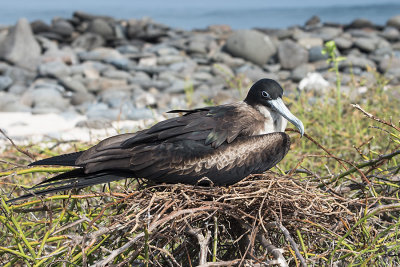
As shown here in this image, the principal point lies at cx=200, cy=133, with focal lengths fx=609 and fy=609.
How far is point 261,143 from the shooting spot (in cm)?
304

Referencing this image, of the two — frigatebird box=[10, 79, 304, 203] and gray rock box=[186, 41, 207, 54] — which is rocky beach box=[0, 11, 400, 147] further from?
frigatebird box=[10, 79, 304, 203]

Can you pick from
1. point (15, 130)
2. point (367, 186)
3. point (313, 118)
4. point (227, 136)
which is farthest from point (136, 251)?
point (15, 130)

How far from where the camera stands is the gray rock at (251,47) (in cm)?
1195

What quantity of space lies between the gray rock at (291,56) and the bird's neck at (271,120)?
8198 mm

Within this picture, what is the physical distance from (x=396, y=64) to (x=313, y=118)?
6.11m

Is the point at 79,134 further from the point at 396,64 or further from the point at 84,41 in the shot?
the point at 84,41

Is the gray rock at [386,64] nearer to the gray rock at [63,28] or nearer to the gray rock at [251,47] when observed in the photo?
the gray rock at [251,47]

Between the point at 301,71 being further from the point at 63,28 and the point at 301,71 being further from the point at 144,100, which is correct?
the point at 63,28

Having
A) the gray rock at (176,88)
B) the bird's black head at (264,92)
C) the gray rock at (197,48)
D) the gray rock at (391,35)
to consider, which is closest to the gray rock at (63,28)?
the gray rock at (197,48)

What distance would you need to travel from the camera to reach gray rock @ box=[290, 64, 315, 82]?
33.3ft

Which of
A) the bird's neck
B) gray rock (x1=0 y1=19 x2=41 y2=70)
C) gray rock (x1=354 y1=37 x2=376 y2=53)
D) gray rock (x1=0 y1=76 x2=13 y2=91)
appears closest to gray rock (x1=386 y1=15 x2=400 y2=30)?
gray rock (x1=354 y1=37 x2=376 y2=53)

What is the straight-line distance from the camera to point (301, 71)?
34.1ft

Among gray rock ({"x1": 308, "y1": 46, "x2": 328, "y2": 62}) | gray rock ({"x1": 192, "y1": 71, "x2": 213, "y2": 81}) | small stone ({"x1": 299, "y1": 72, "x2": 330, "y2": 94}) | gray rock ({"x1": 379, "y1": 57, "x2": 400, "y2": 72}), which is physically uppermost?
small stone ({"x1": 299, "y1": 72, "x2": 330, "y2": 94})

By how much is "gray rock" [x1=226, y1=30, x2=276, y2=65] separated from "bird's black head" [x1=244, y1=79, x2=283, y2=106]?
28.2 ft
